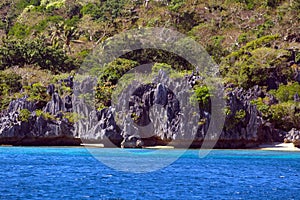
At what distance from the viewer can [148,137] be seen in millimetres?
61906

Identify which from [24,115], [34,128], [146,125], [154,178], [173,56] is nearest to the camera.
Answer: [154,178]

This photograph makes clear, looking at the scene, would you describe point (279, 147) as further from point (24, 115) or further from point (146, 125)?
point (24, 115)

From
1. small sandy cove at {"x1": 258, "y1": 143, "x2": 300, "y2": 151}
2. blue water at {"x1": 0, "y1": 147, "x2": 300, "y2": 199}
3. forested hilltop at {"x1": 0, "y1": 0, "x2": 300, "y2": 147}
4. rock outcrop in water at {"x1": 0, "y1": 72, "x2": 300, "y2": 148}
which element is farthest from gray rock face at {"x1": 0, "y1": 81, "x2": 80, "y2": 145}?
small sandy cove at {"x1": 258, "y1": 143, "x2": 300, "y2": 151}

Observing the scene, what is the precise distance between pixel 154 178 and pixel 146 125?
23349 mm

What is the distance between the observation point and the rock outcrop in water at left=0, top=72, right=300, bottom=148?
6069 cm

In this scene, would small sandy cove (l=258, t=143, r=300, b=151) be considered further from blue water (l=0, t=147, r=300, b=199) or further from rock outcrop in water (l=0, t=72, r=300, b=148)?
blue water (l=0, t=147, r=300, b=199)

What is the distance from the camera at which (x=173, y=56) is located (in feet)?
265

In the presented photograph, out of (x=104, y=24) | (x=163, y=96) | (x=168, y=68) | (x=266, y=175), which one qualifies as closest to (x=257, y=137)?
(x=163, y=96)

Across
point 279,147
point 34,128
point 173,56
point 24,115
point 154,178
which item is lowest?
point 154,178

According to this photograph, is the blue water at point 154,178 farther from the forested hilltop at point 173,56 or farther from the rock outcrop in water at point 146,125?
the forested hilltop at point 173,56

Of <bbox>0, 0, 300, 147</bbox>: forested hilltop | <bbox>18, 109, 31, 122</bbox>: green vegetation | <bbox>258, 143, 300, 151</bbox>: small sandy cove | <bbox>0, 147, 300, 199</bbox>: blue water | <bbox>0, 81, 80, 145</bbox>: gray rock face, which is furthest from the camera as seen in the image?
<bbox>0, 0, 300, 147</bbox>: forested hilltop

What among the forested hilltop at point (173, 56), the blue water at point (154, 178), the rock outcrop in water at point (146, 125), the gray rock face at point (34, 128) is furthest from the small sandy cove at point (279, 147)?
the gray rock face at point (34, 128)

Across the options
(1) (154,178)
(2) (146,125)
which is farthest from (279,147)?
(1) (154,178)

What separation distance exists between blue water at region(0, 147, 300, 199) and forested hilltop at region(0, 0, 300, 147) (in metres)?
11.6
